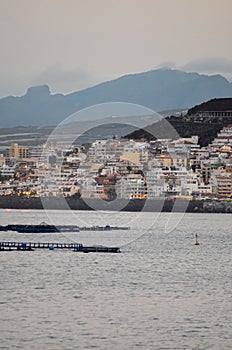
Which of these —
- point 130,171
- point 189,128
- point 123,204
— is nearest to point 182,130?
point 189,128

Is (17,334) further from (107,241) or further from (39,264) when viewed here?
(107,241)

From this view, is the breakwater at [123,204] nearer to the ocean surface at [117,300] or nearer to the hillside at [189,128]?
the hillside at [189,128]

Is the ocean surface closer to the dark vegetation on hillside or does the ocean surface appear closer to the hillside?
the dark vegetation on hillside

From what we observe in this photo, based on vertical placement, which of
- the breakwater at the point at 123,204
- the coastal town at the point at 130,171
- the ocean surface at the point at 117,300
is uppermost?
the coastal town at the point at 130,171

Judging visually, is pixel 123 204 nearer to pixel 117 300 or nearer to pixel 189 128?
pixel 189 128

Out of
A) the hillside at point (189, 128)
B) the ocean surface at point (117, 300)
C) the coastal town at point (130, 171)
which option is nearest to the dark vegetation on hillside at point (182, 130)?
the hillside at point (189, 128)
